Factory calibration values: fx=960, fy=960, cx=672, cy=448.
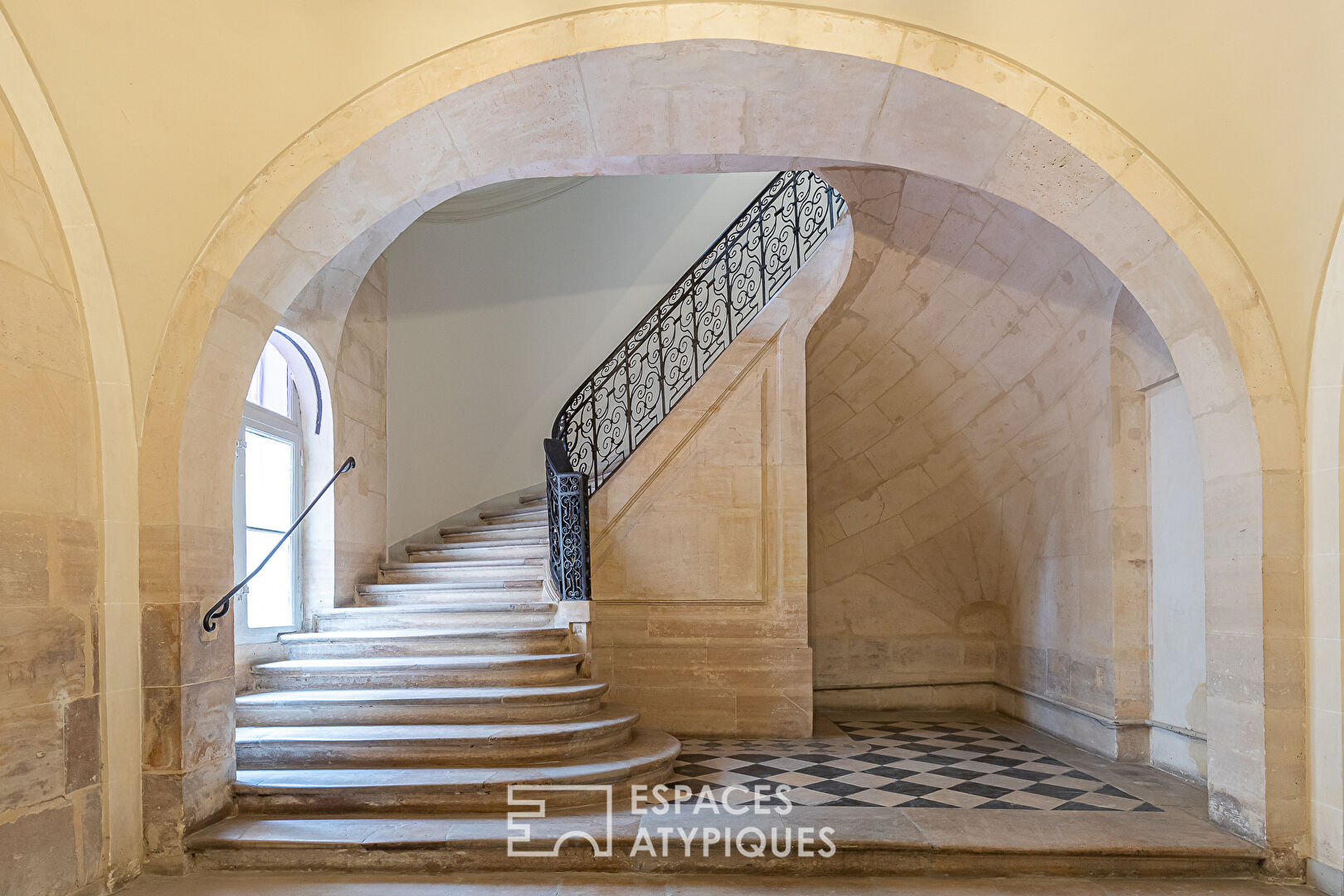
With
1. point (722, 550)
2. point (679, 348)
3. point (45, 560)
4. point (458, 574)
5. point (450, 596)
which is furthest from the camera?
point (679, 348)

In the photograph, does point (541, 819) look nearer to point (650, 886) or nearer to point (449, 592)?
point (650, 886)

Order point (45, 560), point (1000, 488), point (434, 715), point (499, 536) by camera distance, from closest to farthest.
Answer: point (45, 560) → point (434, 715) → point (1000, 488) → point (499, 536)

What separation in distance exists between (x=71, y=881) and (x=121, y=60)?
2.80 metres

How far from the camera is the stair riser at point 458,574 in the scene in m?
6.61

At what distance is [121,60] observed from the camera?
11.0 feet

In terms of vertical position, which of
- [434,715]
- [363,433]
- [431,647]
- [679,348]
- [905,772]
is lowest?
[905,772]

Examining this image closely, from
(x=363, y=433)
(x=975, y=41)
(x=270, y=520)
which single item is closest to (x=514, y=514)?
(x=363, y=433)

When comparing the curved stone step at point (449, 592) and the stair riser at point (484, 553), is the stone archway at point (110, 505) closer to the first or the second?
the curved stone step at point (449, 592)

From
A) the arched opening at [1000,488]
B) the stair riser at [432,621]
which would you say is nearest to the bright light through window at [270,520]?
the stair riser at [432,621]

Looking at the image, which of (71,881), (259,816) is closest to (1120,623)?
(259,816)

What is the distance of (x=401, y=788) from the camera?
4.01 metres

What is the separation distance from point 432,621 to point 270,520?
1164 mm

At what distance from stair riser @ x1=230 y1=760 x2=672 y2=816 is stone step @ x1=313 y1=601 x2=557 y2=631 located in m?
1.93

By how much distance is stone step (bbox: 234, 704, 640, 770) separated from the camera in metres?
4.36
